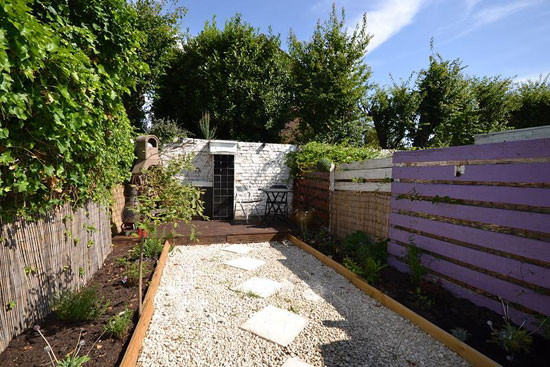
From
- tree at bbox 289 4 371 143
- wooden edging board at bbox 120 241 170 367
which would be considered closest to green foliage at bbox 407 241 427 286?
wooden edging board at bbox 120 241 170 367

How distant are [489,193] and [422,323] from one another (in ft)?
5.19

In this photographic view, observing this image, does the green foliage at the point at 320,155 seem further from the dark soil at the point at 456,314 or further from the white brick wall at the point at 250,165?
the dark soil at the point at 456,314

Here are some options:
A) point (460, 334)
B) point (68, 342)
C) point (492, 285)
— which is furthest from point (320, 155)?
point (68, 342)

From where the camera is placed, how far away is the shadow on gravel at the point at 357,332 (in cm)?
228

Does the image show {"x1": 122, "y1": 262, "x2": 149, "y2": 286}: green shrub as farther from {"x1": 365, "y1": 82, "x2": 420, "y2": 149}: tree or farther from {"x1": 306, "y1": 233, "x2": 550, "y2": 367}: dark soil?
{"x1": 365, "y1": 82, "x2": 420, "y2": 149}: tree

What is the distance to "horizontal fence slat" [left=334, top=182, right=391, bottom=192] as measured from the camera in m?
4.42

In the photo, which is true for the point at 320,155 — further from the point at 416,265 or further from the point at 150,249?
the point at 150,249

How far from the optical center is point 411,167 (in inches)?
151

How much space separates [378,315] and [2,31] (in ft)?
12.6

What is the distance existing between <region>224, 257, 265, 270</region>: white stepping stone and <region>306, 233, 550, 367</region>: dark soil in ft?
6.70

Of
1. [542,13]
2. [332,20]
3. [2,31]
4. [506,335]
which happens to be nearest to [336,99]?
[332,20]

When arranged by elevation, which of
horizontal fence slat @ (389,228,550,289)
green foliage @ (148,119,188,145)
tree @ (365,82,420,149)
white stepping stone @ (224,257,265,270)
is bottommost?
white stepping stone @ (224,257,265,270)

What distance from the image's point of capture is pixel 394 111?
13.0m

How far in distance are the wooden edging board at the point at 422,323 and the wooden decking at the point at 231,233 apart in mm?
2064
